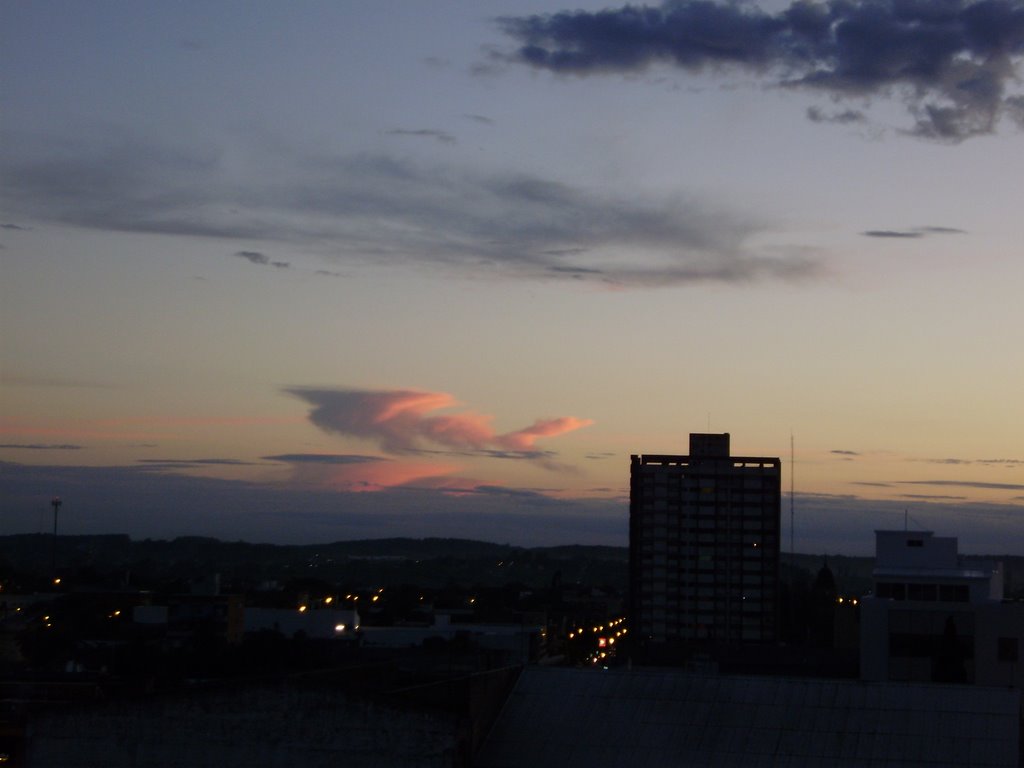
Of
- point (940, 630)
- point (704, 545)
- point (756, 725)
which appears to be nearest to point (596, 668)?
point (756, 725)

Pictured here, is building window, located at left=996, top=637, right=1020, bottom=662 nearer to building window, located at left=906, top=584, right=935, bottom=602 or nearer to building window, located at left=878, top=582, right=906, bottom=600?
building window, located at left=906, top=584, right=935, bottom=602

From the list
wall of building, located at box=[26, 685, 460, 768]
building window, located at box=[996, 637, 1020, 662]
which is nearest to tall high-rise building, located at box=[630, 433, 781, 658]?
building window, located at box=[996, 637, 1020, 662]

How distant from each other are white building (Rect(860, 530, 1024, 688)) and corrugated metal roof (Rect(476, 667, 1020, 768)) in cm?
2961

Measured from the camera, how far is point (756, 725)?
115ft

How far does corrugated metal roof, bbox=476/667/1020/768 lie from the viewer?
110 ft

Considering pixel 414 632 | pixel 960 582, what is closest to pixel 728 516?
pixel 414 632

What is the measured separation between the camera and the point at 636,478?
157 m

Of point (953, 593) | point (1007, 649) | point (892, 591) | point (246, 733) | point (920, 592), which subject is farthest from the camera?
point (892, 591)

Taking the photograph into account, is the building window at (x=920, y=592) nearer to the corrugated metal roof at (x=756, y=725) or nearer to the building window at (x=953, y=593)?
the building window at (x=953, y=593)

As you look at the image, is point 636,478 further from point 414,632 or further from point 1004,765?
point 1004,765

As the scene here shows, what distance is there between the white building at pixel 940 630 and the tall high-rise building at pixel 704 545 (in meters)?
69.4

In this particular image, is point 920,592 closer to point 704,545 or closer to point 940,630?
point 940,630

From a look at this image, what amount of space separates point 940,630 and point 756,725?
38773 millimetres

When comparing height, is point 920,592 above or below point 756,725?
above
